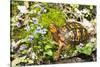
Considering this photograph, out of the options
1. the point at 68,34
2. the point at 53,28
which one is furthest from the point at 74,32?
the point at 53,28

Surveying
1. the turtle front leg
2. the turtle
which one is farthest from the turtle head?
the turtle front leg

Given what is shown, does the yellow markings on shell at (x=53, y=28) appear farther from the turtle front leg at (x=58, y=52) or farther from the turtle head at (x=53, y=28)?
the turtle front leg at (x=58, y=52)

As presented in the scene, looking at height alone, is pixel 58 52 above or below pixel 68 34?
below

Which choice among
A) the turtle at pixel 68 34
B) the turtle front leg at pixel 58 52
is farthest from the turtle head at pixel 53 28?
the turtle front leg at pixel 58 52

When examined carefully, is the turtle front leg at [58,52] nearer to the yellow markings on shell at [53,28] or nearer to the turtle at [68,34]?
the turtle at [68,34]

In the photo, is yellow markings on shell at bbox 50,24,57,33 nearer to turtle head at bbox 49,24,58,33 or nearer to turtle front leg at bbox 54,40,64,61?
turtle head at bbox 49,24,58,33

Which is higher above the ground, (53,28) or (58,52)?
(53,28)

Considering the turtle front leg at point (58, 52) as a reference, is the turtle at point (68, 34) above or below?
above

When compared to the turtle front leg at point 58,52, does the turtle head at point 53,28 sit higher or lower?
higher

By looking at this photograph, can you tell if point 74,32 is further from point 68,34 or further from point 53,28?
point 53,28

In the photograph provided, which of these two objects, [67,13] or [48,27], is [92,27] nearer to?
[67,13]
